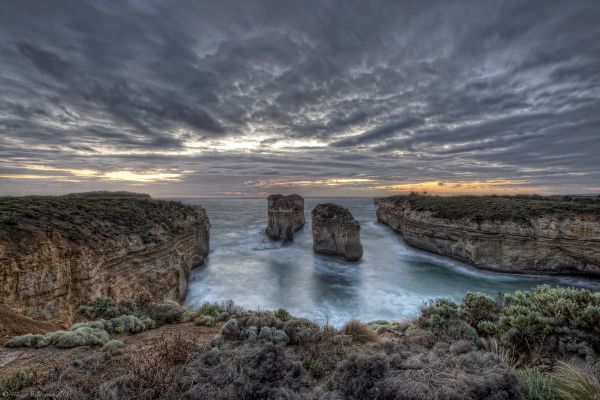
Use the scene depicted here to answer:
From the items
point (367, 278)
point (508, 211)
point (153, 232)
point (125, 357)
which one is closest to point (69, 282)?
point (153, 232)

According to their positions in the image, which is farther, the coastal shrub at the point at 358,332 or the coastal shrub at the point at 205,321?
the coastal shrub at the point at 205,321

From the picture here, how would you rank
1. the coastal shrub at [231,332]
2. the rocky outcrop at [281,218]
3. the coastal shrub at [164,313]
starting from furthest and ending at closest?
the rocky outcrop at [281,218] → the coastal shrub at [164,313] → the coastal shrub at [231,332]

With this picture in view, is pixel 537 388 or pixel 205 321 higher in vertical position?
pixel 537 388

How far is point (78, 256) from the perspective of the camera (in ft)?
35.7

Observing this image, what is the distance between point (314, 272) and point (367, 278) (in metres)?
5.44

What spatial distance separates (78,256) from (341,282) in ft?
64.4

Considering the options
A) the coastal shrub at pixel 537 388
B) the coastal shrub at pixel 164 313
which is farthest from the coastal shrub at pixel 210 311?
the coastal shrub at pixel 537 388

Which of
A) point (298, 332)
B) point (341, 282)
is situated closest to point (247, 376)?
point (298, 332)

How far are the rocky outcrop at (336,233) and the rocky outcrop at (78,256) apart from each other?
57.6ft

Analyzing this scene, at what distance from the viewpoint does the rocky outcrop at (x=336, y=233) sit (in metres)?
29.8

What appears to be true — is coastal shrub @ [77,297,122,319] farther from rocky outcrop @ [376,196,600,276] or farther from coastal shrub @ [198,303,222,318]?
rocky outcrop @ [376,196,600,276]

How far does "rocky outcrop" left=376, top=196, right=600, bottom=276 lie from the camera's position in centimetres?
2331

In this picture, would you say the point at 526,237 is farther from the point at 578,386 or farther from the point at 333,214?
the point at 578,386

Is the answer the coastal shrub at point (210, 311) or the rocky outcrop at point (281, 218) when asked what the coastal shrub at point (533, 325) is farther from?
the rocky outcrop at point (281, 218)
